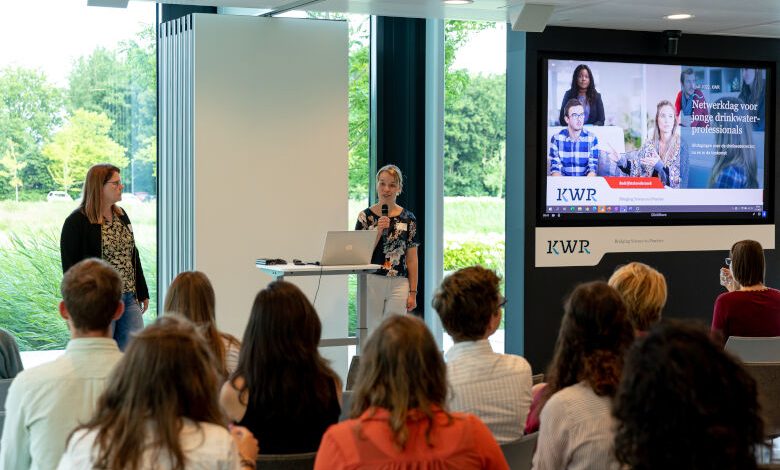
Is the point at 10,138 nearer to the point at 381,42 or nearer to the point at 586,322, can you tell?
the point at 381,42

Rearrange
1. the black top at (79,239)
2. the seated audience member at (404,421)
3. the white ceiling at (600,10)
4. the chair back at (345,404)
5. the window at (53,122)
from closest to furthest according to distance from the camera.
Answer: the seated audience member at (404,421), the chair back at (345,404), the black top at (79,239), the white ceiling at (600,10), the window at (53,122)

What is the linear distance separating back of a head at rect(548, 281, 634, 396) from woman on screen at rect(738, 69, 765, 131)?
5570mm

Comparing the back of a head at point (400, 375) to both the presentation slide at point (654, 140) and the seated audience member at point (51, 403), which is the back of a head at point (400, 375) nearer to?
the seated audience member at point (51, 403)

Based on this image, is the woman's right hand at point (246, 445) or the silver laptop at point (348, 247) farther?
the silver laptop at point (348, 247)

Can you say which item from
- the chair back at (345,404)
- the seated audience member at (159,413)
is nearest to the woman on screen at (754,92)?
the chair back at (345,404)

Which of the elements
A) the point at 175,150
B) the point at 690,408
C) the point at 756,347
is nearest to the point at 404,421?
the point at 690,408

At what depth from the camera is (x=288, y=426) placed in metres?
2.86

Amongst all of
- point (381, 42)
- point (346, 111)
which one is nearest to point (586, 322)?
point (346, 111)

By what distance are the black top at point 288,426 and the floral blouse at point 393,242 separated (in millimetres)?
3677

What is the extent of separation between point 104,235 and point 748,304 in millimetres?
3472

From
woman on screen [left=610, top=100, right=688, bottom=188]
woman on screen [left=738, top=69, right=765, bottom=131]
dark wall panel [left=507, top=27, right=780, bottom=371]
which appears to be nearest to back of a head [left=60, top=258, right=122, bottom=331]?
dark wall panel [left=507, top=27, right=780, bottom=371]

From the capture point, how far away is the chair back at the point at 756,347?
464cm

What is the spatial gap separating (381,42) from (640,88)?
83.7 inches

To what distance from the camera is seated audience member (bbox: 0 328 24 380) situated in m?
3.91
